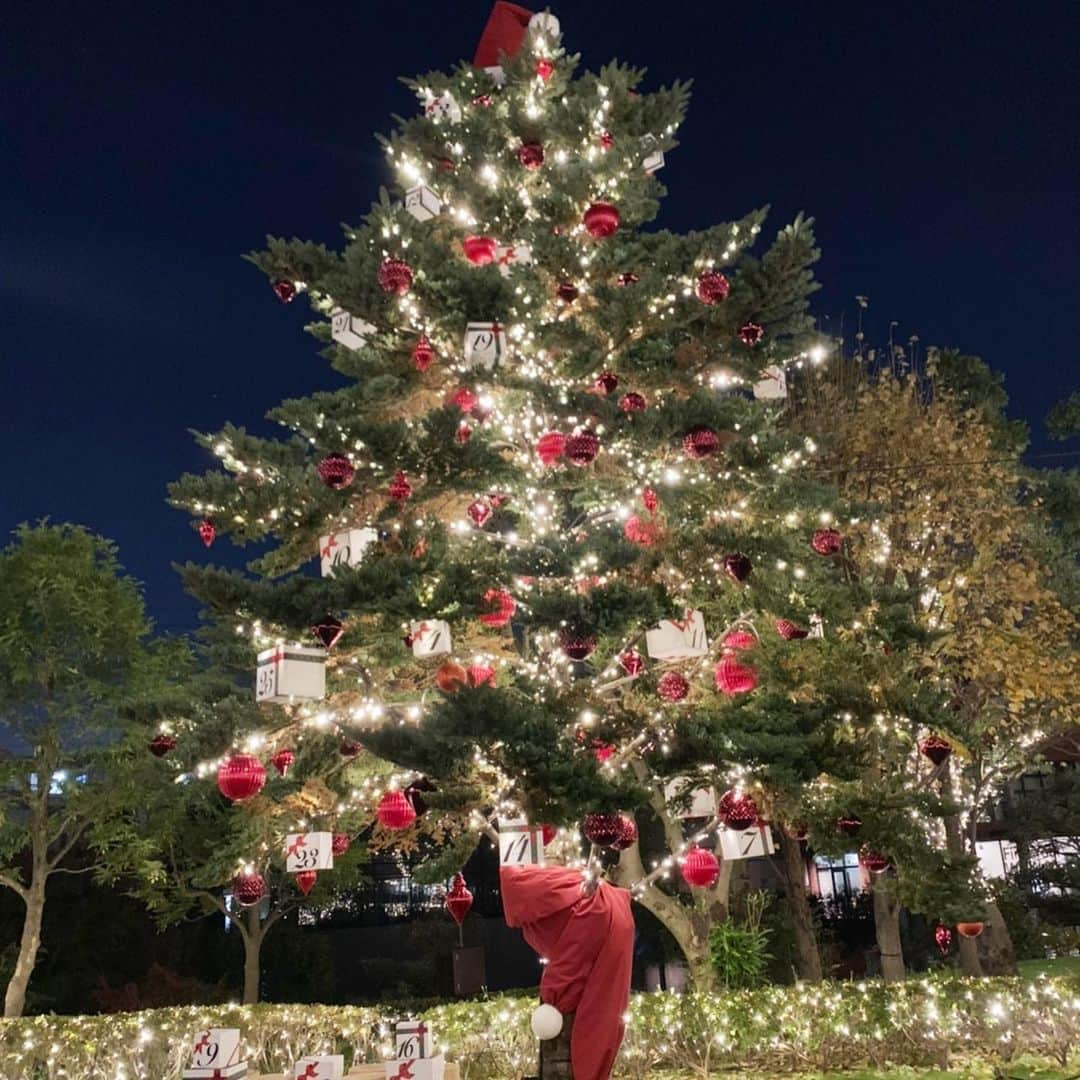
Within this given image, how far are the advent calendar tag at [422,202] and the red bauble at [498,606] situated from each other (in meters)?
4.24

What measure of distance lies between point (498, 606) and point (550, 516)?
2.12 m

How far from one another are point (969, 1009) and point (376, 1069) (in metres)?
5.75

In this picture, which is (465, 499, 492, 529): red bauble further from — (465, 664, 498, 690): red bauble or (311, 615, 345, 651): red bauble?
(311, 615, 345, 651): red bauble

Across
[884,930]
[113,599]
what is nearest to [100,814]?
[113,599]

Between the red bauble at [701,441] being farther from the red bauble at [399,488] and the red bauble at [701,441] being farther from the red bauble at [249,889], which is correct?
the red bauble at [249,889]

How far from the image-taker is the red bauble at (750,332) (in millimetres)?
9023

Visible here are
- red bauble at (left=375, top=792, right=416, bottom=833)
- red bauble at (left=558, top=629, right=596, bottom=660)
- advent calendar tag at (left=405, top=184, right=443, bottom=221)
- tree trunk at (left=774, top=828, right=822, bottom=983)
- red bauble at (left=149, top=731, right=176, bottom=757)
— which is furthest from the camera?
tree trunk at (left=774, top=828, right=822, bottom=983)

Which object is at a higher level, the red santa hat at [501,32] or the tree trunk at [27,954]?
the red santa hat at [501,32]

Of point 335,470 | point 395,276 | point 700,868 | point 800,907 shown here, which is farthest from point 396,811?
point 800,907

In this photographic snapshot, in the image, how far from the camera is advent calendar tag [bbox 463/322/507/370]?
25.6ft

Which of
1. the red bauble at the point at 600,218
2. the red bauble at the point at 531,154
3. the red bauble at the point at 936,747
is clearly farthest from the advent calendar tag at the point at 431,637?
the red bauble at the point at 936,747

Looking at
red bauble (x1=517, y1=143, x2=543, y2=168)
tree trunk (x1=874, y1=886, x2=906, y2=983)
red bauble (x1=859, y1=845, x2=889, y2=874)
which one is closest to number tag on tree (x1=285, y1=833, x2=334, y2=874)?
red bauble (x1=859, y1=845, x2=889, y2=874)

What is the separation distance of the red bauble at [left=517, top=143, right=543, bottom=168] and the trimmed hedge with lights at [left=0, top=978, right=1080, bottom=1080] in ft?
27.2

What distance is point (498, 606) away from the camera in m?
7.57
